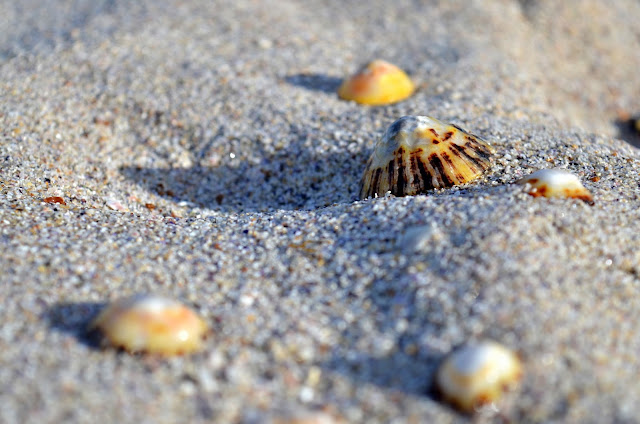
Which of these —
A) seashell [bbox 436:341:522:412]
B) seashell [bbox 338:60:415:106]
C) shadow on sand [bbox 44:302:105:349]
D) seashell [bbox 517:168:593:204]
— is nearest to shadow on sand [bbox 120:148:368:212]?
seashell [bbox 338:60:415:106]

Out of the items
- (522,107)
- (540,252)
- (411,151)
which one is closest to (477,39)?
(522,107)

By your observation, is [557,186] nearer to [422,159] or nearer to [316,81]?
[422,159]

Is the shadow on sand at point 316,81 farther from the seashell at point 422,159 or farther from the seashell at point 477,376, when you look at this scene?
the seashell at point 477,376

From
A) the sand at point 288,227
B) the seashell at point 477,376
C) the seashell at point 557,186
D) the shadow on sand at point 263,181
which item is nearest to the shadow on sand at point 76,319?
the sand at point 288,227

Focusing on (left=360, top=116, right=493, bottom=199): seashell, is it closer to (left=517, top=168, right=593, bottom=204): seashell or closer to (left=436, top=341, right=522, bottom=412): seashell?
(left=517, top=168, right=593, bottom=204): seashell

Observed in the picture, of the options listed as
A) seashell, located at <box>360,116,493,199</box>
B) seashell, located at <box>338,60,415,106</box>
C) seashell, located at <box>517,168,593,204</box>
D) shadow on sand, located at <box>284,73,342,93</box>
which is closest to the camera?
seashell, located at <box>517,168,593,204</box>

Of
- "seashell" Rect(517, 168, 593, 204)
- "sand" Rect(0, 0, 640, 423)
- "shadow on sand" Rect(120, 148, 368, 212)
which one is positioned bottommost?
"shadow on sand" Rect(120, 148, 368, 212)

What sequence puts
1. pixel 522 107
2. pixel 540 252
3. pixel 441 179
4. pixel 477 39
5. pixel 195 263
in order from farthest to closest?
pixel 477 39 < pixel 522 107 < pixel 441 179 < pixel 195 263 < pixel 540 252

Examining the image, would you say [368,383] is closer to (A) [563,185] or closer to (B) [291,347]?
(B) [291,347]
